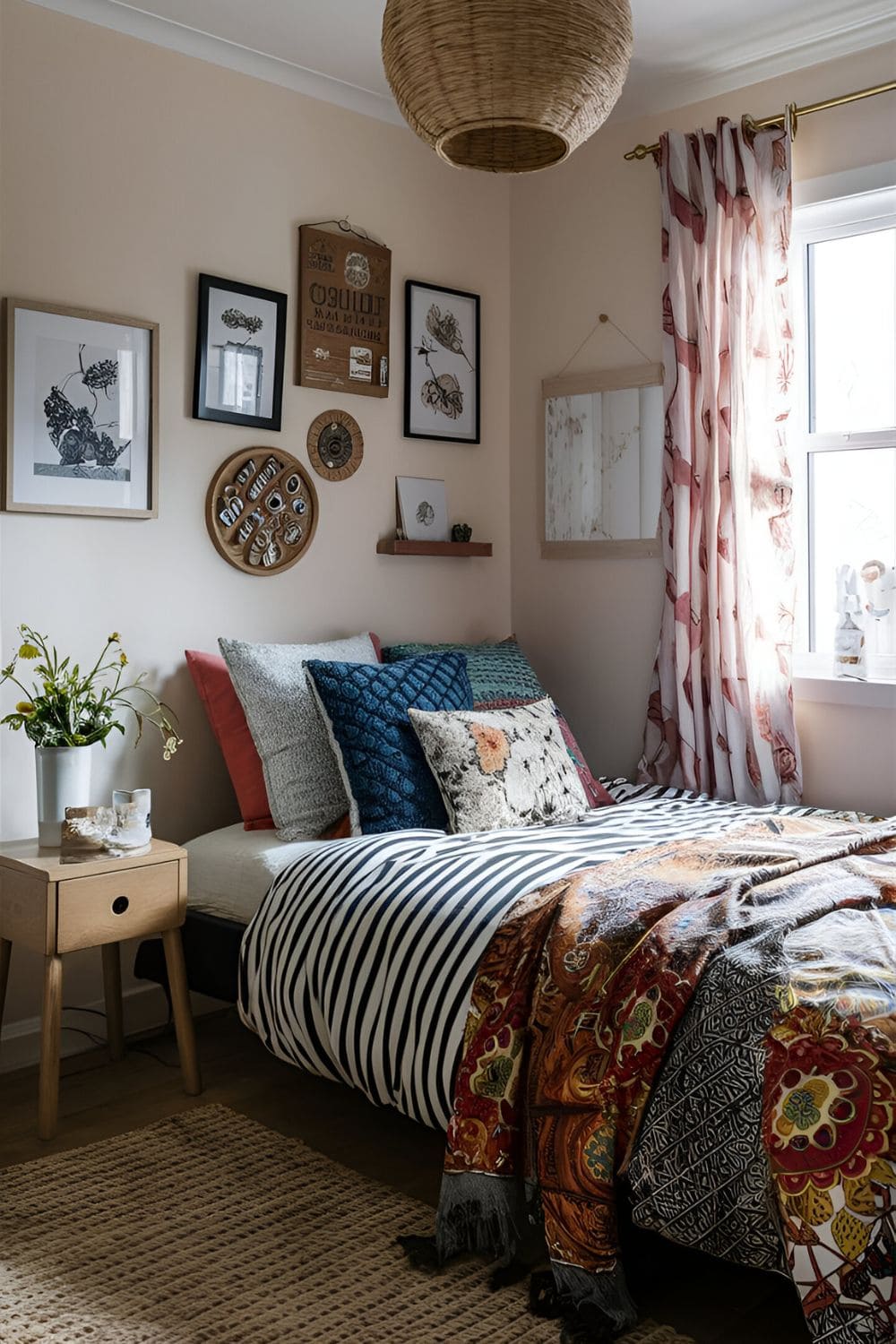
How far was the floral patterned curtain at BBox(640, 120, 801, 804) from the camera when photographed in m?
3.31

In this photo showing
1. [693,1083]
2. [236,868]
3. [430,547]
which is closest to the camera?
[693,1083]

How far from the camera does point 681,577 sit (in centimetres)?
352

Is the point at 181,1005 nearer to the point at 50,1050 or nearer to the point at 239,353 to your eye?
the point at 50,1050

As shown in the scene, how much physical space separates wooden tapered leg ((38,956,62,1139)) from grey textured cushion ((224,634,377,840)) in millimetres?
670

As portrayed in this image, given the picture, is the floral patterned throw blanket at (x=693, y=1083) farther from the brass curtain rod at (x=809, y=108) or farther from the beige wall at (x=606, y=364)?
the brass curtain rod at (x=809, y=108)

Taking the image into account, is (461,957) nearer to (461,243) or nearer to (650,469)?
(650,469)

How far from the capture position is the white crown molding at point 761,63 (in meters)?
3.12

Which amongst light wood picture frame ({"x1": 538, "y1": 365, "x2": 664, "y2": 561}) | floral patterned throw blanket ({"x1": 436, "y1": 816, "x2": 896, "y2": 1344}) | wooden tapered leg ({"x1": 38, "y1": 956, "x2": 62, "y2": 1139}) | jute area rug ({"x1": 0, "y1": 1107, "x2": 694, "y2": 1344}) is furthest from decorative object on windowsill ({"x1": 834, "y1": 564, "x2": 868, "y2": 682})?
wooden tapered leg ({"x1": 38, "y1": 956, "x2": 62, "y2": 1139})

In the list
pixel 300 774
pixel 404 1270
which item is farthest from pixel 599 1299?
pixel 300 774

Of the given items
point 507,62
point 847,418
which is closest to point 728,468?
point 847,418

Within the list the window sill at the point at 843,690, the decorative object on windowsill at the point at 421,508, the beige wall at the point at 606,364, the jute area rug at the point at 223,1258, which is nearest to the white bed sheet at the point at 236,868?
the jute area rug at the point at 223,1258

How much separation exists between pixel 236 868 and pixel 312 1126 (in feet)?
2.05

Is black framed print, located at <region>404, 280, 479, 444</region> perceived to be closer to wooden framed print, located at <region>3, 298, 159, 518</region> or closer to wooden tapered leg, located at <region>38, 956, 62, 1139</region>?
wooden framed print, located at <region>3, 298, 159, 518</region>

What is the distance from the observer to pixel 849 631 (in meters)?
3.26
